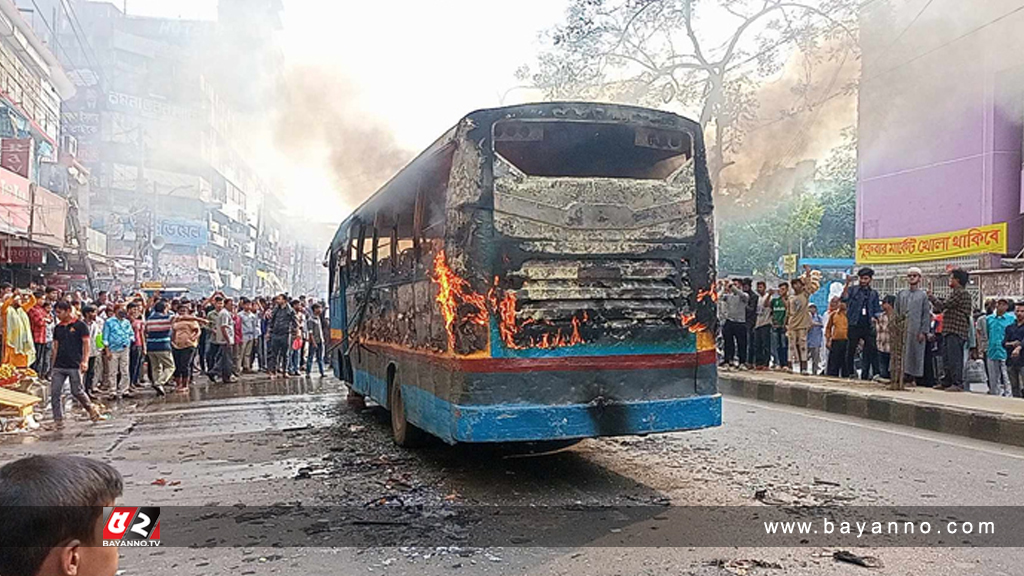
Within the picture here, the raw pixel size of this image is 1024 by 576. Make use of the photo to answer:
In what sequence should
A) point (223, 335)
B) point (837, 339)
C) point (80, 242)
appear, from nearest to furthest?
point (837, 339), point (223, 335), point (80, 242)

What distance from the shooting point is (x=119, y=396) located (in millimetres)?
13805

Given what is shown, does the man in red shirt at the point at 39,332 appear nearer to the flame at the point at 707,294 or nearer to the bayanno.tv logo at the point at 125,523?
the flame at the point at 707,294

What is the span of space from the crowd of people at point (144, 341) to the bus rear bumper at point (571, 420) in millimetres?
6548

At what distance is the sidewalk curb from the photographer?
29.1 feet

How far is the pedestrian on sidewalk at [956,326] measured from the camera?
11.4m

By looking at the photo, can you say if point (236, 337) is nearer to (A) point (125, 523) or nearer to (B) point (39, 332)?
(B) point (39, 332)

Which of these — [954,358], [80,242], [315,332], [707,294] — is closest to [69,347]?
[707,294]

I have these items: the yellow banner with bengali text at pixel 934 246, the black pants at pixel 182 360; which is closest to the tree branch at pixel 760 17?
the yellow banner with bengali text at pixel 934 246

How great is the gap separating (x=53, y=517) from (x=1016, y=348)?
1208 cm

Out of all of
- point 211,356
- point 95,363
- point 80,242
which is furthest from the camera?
point 80,242

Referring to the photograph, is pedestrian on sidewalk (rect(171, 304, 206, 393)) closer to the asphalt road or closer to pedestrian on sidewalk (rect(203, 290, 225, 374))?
pedestrian on sidewalk (rect(203, 290, 225, 374))

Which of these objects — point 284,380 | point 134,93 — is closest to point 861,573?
point 284,380

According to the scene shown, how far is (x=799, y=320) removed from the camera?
14461 mm

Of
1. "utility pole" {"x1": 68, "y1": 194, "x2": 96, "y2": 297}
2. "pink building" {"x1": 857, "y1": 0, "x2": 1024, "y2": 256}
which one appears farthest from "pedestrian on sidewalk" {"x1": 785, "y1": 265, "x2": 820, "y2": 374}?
"utility pole" {"x1": 68, "y1": 194, "x2": 96, "y2": 297}
